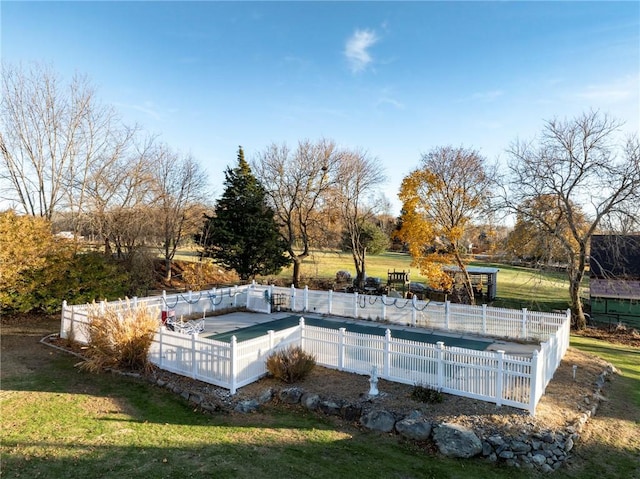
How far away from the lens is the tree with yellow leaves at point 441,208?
18.7 m

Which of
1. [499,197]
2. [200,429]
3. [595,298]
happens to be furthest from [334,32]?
[595,298]

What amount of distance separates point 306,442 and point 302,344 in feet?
13.1

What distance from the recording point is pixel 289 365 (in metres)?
8.35

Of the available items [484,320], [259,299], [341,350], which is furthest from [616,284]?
[259,299]

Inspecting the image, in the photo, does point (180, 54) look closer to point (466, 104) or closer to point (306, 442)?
point (466, 104)

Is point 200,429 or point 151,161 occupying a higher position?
point 151,161

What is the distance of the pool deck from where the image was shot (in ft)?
37.7

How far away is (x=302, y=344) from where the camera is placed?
978cm

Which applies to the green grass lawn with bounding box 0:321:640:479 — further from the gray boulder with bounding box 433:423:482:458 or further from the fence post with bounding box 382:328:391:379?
the fence post with bounding box 382:328:391:379

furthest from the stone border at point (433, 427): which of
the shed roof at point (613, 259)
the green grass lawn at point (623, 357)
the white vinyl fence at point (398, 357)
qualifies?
the shed roof at point (613, 259)

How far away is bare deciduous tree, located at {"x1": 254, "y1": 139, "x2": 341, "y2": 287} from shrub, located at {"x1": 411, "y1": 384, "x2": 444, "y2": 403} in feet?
58.2

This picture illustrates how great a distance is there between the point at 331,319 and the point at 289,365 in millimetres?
7325

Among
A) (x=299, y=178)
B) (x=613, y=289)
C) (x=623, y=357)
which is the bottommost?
(x=623, y=357)

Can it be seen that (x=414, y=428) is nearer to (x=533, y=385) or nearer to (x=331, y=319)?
(x=533, y=385)
